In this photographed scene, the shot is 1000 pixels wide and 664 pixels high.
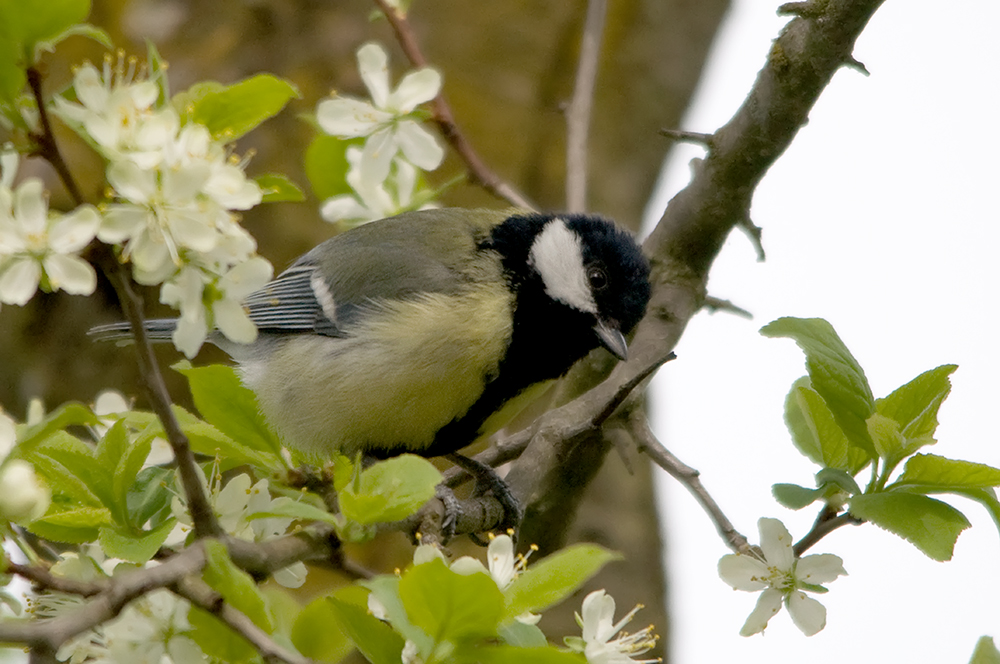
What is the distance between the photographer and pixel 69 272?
0.95 meters

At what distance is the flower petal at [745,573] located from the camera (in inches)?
52.2

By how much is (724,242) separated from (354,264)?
0.82m

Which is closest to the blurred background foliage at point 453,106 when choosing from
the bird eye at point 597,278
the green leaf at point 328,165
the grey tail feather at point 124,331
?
the grey tail feather at point 124,331

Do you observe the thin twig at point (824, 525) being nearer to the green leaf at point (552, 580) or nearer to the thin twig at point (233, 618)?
the green leaf at point (552, 580)

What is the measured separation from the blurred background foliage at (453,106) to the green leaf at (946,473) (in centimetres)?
176

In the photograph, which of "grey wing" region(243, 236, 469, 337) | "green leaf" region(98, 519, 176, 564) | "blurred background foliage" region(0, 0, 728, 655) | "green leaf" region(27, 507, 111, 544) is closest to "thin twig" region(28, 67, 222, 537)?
"green leaf" region(98, 519, 176, 564)

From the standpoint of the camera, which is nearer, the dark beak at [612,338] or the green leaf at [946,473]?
the green leaf at [946,473]

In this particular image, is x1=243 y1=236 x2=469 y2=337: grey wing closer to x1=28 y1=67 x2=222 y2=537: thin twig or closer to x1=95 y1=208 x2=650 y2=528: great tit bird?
x1=95 y1=208 x2=650 y2=528: great tit bird

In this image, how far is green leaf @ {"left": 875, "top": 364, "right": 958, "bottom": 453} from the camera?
1288mm

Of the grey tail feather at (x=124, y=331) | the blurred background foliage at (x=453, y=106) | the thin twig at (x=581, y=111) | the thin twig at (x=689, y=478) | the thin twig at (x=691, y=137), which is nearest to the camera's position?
the thin twig at (x=689, y=478)

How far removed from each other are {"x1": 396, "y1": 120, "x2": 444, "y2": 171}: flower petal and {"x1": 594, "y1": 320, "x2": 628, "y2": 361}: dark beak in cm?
55

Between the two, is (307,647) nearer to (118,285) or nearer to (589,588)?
(118,285)

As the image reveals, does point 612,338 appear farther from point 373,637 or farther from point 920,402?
point 373,637

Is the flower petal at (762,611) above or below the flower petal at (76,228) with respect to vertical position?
below
